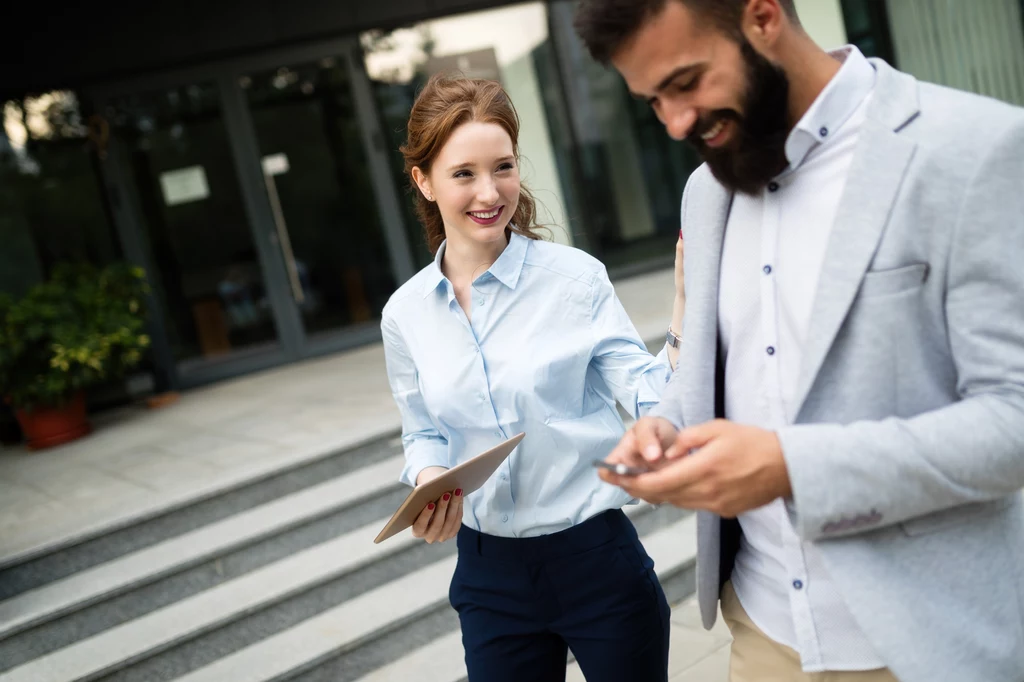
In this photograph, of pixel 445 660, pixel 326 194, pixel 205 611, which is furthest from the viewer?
pixel 326 194

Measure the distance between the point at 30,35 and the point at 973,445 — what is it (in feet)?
24.8

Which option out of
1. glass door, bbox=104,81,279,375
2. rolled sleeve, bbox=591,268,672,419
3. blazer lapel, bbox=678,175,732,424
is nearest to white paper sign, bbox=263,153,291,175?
glass door, bbox=104,81,279,375

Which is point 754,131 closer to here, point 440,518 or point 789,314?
point 789,314

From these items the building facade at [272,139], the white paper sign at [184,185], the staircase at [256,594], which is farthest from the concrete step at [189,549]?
the white paper sign at [184,185]

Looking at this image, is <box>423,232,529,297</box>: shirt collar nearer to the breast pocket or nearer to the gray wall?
the breast pocket

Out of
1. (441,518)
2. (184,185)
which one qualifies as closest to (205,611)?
(441,518)

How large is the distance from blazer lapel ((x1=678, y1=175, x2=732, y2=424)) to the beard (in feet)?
0.38

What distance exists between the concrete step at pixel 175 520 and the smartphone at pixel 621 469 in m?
3.18

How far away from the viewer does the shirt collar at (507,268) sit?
6.00 ft

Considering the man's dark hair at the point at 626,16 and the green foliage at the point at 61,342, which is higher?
the man's dark hair at the point at 626,16

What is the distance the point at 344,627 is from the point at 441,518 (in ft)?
6.13

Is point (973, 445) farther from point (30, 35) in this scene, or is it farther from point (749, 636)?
point (30, 35)

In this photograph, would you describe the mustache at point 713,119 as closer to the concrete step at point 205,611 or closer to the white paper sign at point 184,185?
the concrete step at point 205,611

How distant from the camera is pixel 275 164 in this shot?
7559 millimetres
